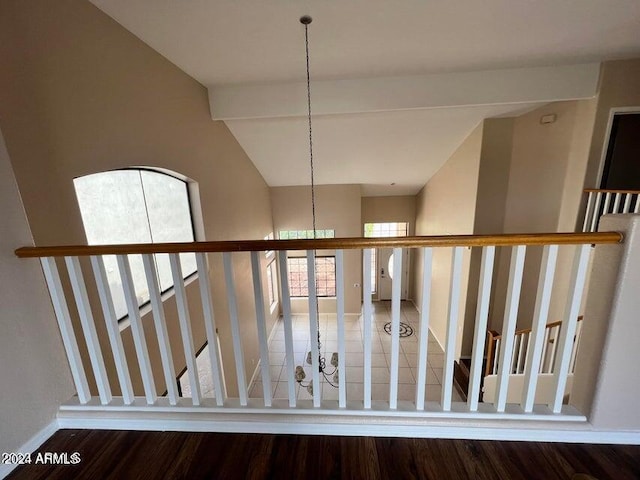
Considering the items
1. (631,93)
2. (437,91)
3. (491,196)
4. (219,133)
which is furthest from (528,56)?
(219,133)

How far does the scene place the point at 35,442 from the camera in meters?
1.22

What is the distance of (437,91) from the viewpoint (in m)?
3.23

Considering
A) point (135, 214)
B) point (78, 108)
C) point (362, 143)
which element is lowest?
point (135, 214)

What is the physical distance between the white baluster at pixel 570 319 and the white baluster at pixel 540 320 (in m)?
0.07

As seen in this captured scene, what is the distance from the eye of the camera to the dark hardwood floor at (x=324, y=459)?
3.57 ft

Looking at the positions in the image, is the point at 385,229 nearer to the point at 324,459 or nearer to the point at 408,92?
the point at 408,92

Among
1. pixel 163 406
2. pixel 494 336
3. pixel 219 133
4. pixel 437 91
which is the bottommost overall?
pixel 494 336

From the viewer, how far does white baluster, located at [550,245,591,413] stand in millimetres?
1051

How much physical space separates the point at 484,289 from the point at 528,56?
10.4ft

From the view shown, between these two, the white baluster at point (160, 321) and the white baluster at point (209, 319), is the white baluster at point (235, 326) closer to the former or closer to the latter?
the white baluster at point (209, 319)

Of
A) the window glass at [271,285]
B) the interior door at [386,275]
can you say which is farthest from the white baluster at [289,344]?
the interior door at [386,275]

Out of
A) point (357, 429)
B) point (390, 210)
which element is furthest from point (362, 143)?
point (357, 429)

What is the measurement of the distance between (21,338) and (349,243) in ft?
5.00

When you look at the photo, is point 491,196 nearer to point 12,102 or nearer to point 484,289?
point 484,289
